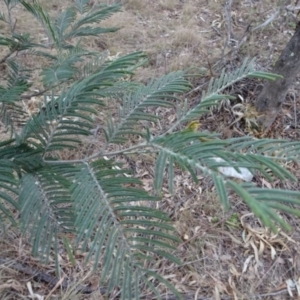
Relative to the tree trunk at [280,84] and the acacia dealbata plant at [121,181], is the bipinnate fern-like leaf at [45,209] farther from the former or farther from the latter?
the tree trunk at [280,84]

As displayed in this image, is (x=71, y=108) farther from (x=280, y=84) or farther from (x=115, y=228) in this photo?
(x=280, y=84)

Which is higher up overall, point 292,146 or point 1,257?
point 292,146

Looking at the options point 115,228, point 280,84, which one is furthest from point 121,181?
point 280,84

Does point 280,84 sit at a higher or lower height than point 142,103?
lower

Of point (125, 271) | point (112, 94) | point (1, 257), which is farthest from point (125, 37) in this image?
point (125, 271)

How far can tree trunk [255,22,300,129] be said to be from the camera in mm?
1694

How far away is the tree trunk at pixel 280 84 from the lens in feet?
5.56

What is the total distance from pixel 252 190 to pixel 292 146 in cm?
16

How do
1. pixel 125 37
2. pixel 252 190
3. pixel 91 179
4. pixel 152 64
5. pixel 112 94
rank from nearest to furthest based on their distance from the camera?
pixel 252 190 < pixel 91 179 < pixel 112 94 < pixel 152 64 < pixel 125 37

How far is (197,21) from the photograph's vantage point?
2785mm

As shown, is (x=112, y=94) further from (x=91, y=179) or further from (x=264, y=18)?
(x=264, y=18)

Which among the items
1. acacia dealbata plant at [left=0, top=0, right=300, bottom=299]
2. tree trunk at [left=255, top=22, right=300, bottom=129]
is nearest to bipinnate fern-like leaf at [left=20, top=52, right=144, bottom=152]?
acacia dealbata plant at [left=0, top=0, right=300, bottom=299]

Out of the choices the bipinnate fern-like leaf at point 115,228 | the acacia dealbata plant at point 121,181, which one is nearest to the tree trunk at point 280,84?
the acacia dealbata plant at point 121,181

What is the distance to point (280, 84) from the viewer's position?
1763mm
